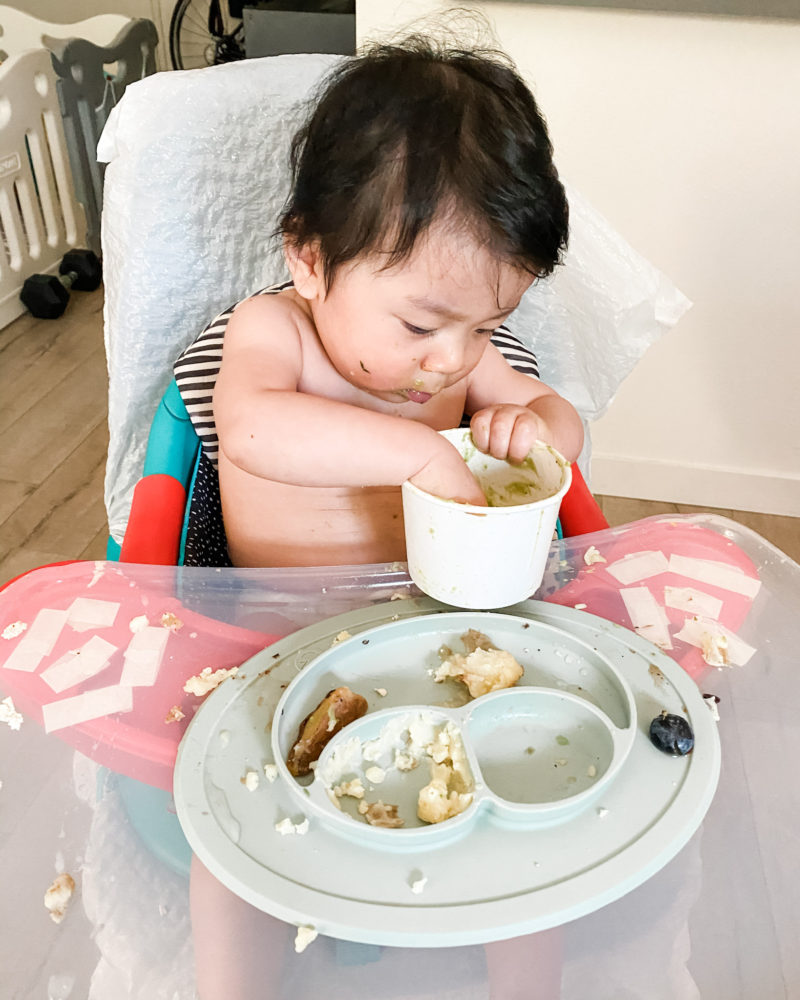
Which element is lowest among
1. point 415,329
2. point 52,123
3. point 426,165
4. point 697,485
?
point 697,485

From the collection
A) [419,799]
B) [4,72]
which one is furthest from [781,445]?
[4,72]

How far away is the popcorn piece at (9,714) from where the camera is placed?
1.61 ft

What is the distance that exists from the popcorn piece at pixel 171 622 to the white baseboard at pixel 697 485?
1161 millimetres

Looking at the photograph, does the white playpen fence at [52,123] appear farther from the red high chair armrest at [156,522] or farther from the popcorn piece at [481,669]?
the popcorn piece at [481,669]

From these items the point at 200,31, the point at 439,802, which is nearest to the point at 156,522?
the point at 439,802

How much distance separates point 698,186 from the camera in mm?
1295

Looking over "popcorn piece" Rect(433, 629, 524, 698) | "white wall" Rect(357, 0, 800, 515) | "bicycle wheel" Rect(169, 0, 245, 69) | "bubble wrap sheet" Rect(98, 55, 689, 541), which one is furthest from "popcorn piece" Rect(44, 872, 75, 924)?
"bicycle wheel" Rect(169, 0, 245, 69)

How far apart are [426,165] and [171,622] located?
340 millimetres

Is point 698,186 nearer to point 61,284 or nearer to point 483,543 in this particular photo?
point 483,543

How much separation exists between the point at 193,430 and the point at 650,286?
0.48 meters

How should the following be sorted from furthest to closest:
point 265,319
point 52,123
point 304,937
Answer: point 52,123, point 265,319, point 304,937

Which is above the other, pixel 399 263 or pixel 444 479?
pixel 399 263

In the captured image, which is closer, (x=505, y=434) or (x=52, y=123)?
(x=505, y=434)

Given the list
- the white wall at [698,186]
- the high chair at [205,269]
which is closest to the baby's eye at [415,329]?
the high chair at [205,269]
